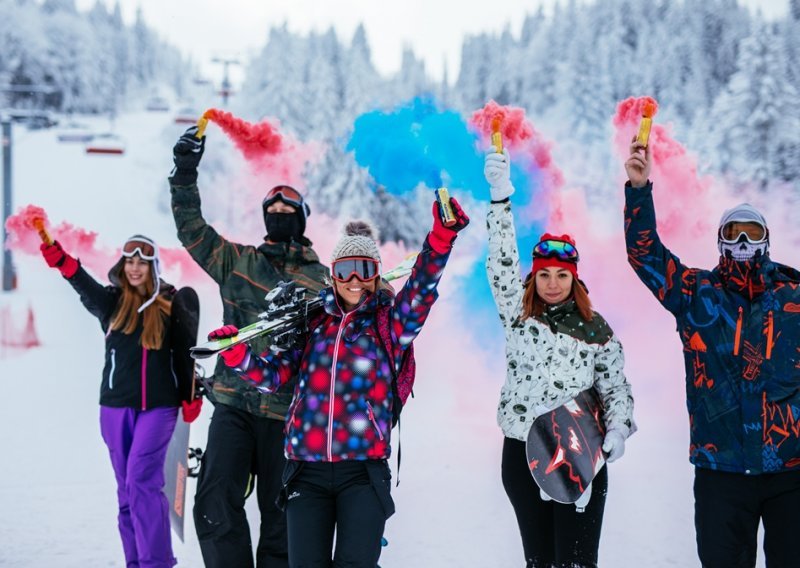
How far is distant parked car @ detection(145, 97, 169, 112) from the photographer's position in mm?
62250

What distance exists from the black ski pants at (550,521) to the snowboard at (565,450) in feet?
0.28

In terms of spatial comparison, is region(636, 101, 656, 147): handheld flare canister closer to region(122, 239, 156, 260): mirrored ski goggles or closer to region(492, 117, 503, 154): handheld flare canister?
region(492, 117, 503, 154): handheld flare canister

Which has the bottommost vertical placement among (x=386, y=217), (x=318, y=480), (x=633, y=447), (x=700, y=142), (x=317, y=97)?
(x=633, y=447)

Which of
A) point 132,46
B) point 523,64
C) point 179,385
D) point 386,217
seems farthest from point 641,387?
point 132,46

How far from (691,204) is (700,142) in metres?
20.0

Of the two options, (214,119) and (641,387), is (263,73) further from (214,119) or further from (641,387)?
(214,119)

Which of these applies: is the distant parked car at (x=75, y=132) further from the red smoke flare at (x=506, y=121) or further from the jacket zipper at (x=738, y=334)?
the jacket zipper at (x=738, y=334)

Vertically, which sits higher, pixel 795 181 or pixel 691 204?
pixel 795 181

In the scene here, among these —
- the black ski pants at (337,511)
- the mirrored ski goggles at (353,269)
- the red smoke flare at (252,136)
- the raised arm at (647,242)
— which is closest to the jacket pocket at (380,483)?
the black ski pants at (337,511)

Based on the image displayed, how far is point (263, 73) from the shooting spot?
3631cm

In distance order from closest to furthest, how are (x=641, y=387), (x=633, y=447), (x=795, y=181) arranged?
(x=633, y=447), (x=641, y=387), (x=795, y=181)

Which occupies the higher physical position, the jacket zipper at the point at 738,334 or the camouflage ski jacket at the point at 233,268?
the camouflage ski jacket at the point at 233,268

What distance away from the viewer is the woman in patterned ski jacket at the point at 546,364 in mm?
3400

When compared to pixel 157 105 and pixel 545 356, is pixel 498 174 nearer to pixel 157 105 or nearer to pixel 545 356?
pixel 545 356
